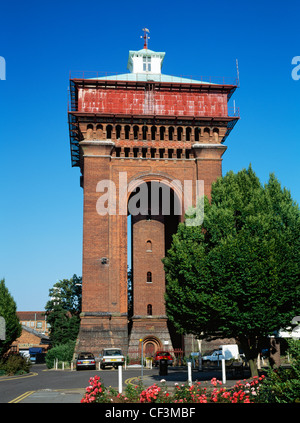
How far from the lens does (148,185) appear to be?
4591 cm

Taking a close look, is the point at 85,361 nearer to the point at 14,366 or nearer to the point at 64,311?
the point at 14,366

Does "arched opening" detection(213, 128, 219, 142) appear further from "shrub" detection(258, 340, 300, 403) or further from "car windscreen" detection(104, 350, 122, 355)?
"shrub" detection(258, 340, 300, 403)

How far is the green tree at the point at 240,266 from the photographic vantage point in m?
22.6

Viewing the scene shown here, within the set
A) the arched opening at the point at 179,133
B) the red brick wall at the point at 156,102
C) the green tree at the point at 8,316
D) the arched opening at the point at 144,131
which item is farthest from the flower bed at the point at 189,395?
the green tree at the point at 8,316

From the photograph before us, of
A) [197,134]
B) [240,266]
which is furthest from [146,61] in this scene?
[240,266]

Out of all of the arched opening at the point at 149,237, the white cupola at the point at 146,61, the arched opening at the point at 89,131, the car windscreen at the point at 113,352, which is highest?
the white cupola at the point at 146,61

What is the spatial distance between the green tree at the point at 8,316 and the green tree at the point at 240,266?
→ 2469cm

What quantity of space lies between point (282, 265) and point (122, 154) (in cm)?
2331

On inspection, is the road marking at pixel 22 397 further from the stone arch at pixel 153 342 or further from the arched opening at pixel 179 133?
the arched opening at pixel 179 133

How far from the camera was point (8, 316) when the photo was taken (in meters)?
46.1

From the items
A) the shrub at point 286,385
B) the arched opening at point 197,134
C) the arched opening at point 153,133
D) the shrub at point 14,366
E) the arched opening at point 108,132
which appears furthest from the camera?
the arched opening at point 197,134

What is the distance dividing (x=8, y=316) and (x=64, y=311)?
18.7m

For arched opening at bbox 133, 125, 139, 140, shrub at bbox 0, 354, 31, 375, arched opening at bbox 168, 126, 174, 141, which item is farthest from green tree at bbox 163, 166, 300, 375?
arched opening at bbox 133, 125, 139, 140

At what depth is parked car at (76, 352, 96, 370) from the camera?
114ft
